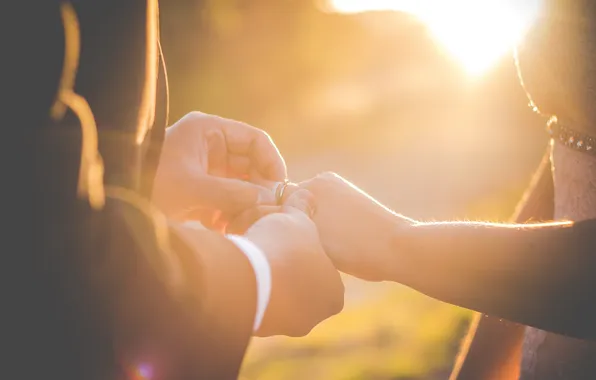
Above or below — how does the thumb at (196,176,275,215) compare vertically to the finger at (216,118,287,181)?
below

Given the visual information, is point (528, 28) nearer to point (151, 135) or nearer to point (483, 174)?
point (151, 135)

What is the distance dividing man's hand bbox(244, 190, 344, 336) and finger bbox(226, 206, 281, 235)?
0.16 metres

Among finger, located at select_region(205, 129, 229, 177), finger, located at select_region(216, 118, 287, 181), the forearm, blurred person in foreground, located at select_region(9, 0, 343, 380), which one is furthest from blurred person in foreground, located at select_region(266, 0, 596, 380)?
blurred person in foreground, located at select_region(9, 0, 343, 380)

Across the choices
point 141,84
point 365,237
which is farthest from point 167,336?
point 365,237

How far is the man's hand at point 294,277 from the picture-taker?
4.02 feet

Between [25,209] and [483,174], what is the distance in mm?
8114

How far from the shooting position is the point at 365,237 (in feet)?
5.62

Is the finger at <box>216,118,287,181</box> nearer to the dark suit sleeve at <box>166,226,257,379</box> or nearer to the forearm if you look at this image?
the forearm

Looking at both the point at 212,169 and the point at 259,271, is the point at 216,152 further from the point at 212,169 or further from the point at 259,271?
Answer: the point at 259,271

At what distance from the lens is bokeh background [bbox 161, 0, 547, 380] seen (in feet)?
13.4

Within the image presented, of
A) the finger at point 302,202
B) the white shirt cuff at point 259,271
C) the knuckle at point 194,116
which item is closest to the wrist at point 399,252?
the finger at point 302,202

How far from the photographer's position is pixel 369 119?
41.4 feet

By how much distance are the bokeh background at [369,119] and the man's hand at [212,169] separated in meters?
2.06

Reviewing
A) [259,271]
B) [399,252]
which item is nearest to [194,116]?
[399,252]
